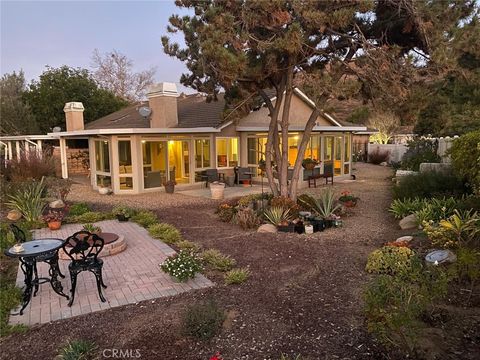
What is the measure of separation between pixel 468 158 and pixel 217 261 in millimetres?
6279

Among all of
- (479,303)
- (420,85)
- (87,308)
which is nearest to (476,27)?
(420,85)

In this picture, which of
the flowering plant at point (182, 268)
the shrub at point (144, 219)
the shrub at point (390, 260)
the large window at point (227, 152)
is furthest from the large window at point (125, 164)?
the shrub at point (390, 260)

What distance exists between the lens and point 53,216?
9461 mm

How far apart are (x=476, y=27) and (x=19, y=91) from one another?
29.6 m

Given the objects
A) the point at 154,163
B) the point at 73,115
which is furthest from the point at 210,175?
the point at 73,115

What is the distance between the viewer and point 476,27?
735cm

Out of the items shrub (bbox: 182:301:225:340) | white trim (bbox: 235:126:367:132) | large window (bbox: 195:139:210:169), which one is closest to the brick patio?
shrub (bbox: 182:301:225:340)

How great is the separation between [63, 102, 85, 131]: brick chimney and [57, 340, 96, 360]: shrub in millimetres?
18874

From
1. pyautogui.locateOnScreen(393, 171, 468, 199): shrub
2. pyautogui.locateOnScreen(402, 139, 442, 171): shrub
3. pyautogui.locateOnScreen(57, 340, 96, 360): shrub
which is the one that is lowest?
pyautogui.locateOnScreen(57, 340, 96, 360): shrub

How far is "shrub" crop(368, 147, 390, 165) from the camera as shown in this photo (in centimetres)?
2862

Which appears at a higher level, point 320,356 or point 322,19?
point 322,19

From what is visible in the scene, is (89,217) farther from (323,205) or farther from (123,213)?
(323,205)

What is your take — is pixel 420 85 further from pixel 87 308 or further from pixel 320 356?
pixel 87 308

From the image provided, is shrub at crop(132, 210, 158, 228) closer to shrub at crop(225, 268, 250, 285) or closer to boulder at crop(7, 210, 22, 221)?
boulder at crop(7, 210, 22, 221)
